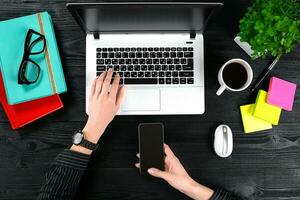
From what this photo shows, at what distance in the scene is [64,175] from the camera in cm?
98

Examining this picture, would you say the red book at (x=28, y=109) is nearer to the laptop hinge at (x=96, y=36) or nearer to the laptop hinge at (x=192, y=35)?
the laptop hinge at (x=96, y=36)

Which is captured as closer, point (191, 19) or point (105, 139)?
point (191, 19)

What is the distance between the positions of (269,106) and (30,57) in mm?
752

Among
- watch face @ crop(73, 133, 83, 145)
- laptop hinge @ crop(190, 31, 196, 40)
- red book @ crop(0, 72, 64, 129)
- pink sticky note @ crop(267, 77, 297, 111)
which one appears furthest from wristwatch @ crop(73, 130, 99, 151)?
pink sticky note @ crop(267, 77, 297, 111)

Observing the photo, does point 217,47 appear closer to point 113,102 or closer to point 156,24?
point 156,24

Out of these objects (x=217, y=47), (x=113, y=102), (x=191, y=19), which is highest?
(x=191, y=19)

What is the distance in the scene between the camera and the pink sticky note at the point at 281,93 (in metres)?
1.06

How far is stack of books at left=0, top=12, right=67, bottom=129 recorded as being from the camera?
103 cm

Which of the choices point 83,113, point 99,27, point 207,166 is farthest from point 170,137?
point 99,27

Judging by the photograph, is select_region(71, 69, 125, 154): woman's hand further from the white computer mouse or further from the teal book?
the white computer mouse

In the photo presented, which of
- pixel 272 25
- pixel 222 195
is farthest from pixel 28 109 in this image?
pixel 272 25

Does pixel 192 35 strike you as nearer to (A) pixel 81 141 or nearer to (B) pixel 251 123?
(B) pixel 251 123

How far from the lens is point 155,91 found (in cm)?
105

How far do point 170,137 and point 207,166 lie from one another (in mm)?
147
